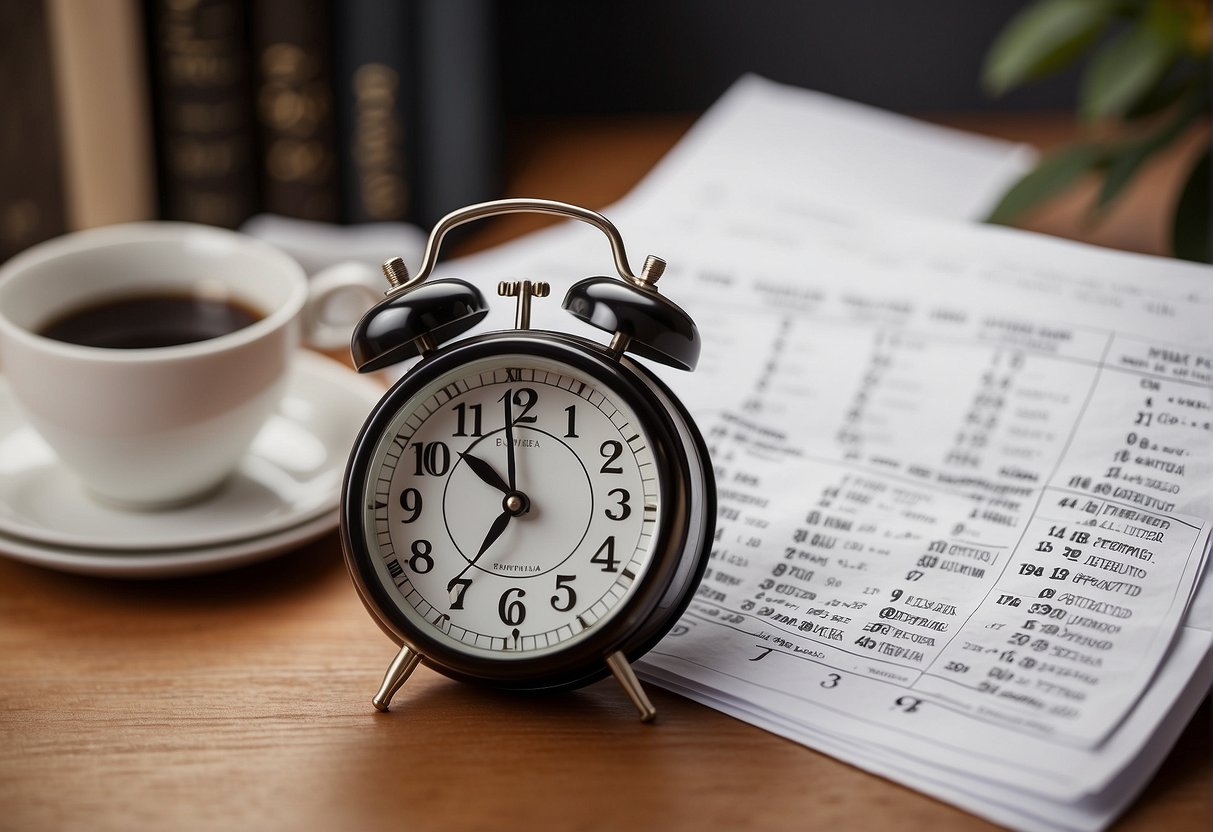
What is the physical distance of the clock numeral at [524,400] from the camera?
2.07 feet

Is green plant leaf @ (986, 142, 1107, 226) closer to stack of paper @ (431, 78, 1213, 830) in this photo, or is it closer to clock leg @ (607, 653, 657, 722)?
stack of paper @ (431, 78, 1213, 830)

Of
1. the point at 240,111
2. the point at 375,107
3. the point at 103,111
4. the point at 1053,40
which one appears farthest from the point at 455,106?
the point at 1053,40

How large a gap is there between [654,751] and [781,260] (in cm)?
47

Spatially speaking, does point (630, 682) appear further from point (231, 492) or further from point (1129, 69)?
point (1129, 69)

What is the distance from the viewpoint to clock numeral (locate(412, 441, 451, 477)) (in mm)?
638

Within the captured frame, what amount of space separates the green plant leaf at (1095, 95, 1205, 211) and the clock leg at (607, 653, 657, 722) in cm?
66

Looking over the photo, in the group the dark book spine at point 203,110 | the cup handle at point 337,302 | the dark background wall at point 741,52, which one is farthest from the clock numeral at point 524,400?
the dark background wall at point 741,52

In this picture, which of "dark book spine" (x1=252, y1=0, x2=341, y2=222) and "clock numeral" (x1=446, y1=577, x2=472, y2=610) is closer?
"clock numeral" (x1=446, y1=577, x2=472, y2=610)

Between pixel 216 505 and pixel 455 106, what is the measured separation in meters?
0.53

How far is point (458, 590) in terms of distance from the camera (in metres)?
0.64

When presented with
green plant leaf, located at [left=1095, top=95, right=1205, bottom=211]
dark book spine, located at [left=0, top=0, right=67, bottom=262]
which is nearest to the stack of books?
dark book spine, located at [left=0, top=0, right=67, bottom=262]

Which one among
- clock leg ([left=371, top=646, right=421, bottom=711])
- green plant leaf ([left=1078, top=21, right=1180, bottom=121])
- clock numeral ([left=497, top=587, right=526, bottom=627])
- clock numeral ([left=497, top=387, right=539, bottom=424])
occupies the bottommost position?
clock leg ([left=371, top=646, right=421, bottom=711])

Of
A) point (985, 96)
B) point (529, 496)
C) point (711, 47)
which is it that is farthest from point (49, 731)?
point (985, 96)

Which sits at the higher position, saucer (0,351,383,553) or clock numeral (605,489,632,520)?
clock numeral (605,489,632,520)
